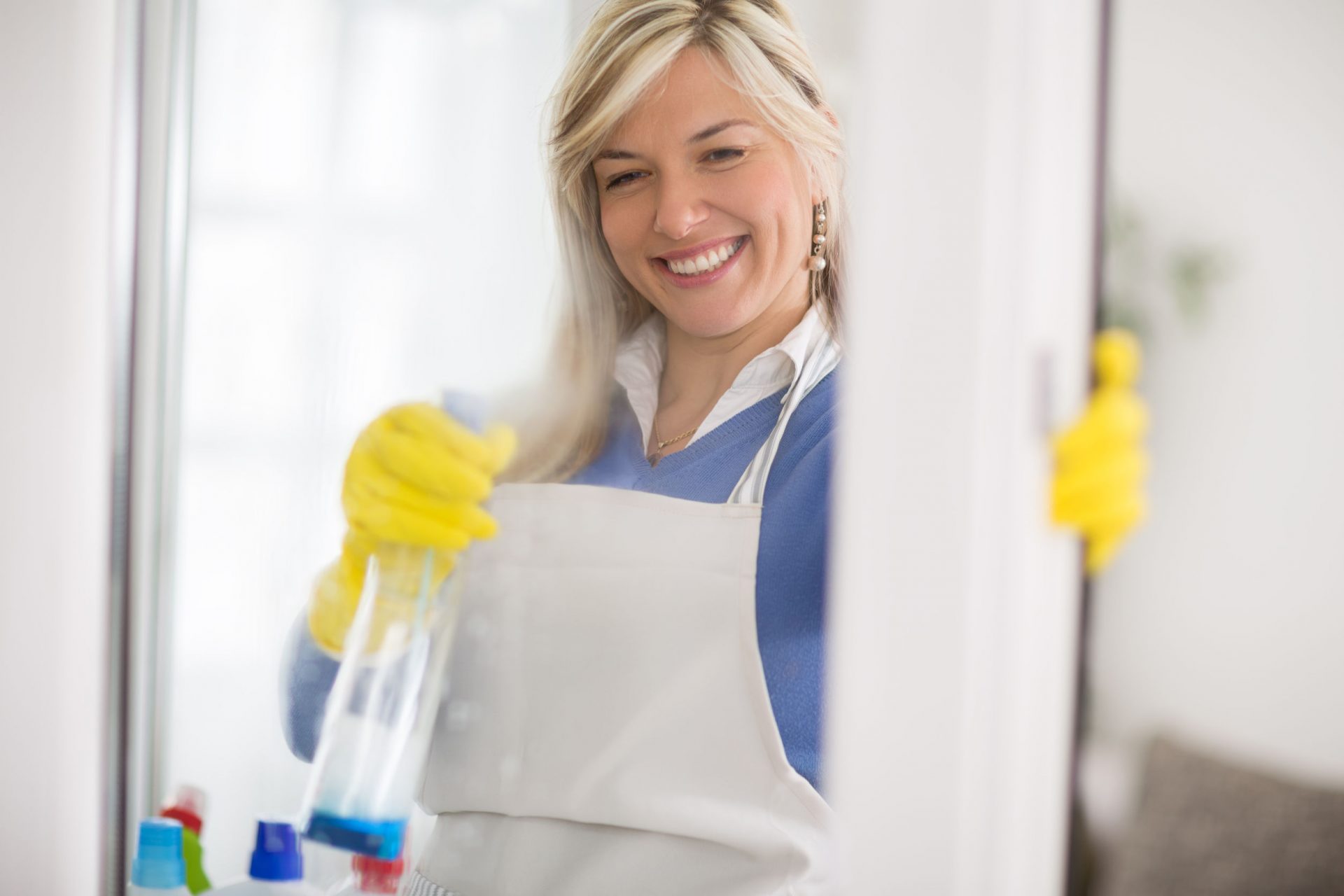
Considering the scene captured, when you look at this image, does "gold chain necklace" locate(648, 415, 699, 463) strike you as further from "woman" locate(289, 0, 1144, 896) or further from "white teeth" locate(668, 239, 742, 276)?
"white teeth" locate(668, 239, 742, 276)

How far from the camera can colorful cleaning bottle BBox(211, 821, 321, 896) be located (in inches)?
32.2

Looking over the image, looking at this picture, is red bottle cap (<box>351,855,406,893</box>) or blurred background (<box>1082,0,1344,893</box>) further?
red bottle cap (<box>351,855,406,893</box>)

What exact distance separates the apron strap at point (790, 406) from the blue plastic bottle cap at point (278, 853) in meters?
0.45

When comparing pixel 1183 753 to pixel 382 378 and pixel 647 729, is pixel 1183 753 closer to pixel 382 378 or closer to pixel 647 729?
pixel 647 729

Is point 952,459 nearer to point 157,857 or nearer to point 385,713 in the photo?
point 385,713

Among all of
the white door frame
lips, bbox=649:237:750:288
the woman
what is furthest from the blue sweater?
the white door frame

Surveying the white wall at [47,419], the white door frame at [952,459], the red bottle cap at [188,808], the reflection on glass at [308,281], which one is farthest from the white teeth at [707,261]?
the red bottle cap at [188,808]

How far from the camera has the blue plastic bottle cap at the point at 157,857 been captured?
803mm

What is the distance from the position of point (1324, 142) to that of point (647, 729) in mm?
588

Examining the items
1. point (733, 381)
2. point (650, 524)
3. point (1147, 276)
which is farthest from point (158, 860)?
point (1147, 276)

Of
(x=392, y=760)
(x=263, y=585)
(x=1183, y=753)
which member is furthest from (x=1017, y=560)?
(x=263, y=585)

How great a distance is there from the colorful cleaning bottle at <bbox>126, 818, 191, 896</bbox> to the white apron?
0.19m

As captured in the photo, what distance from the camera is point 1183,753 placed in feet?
1.98

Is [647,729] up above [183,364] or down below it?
below
